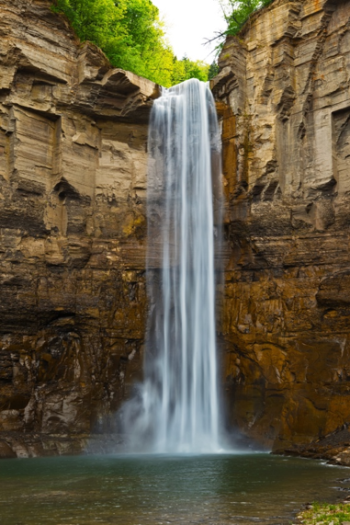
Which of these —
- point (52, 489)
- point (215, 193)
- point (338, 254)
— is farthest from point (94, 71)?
point (52, 489)

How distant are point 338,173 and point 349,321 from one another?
5796 millimetres

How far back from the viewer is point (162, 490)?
41.3ft

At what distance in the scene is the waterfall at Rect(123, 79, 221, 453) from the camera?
23.0 m

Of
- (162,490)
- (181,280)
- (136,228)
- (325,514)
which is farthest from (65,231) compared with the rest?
(325,514)

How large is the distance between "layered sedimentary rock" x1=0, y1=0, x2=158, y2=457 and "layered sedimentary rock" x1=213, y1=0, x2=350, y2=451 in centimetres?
384

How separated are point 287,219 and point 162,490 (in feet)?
44.1

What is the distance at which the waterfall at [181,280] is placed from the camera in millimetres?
23000

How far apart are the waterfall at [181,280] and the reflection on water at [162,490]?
428 cm

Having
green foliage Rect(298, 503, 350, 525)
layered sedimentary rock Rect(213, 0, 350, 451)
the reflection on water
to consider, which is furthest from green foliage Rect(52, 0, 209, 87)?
green foliage Rect(298, 503, 350, 525)

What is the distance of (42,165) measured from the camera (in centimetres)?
2419

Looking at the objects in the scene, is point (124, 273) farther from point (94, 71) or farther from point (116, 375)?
point (94, 71)

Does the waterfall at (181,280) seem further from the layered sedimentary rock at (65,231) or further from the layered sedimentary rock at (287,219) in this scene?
the layered sedimentary rock at (287,219)

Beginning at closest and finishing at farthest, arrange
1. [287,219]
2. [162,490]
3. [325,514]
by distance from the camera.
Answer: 1. [325,514]
2. [162,490]
3. [287,219]

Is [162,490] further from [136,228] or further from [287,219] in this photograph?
[136,228]
